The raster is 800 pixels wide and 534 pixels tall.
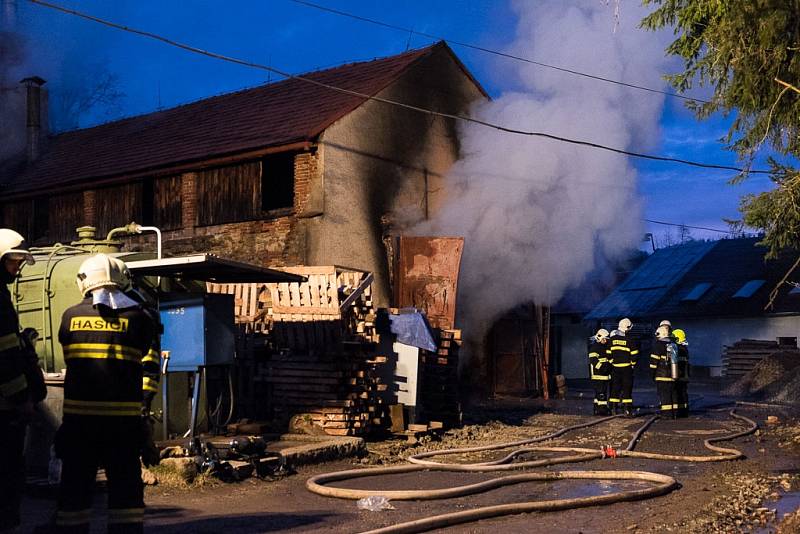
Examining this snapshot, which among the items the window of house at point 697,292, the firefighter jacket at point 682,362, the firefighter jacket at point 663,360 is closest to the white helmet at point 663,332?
the firefighter jacket at point 663,360

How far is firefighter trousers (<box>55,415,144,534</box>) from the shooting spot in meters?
4.93

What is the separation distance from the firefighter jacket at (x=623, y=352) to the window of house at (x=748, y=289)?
2173 centimetres

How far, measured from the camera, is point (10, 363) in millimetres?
4965

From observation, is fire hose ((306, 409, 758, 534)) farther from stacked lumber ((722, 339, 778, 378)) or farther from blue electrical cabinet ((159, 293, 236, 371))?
stacked lumber ((722, 339, 778, 378))

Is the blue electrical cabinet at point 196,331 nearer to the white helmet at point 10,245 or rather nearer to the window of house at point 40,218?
the white helmet at point 10,245

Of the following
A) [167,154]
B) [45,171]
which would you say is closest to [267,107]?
[167,154]

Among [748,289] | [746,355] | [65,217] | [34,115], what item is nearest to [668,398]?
[746,355]

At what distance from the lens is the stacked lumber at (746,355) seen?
98.3 feet

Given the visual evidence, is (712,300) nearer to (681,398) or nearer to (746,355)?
(746,355)

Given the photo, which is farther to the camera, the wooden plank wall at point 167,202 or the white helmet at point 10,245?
the wooden plank wall at point 167,202

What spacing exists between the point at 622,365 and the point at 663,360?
0.80 meters

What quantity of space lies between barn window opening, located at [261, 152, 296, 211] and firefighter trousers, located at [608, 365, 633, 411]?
8.40 m

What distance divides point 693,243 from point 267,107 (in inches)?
1185

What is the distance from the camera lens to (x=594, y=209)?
19562 millimetres
